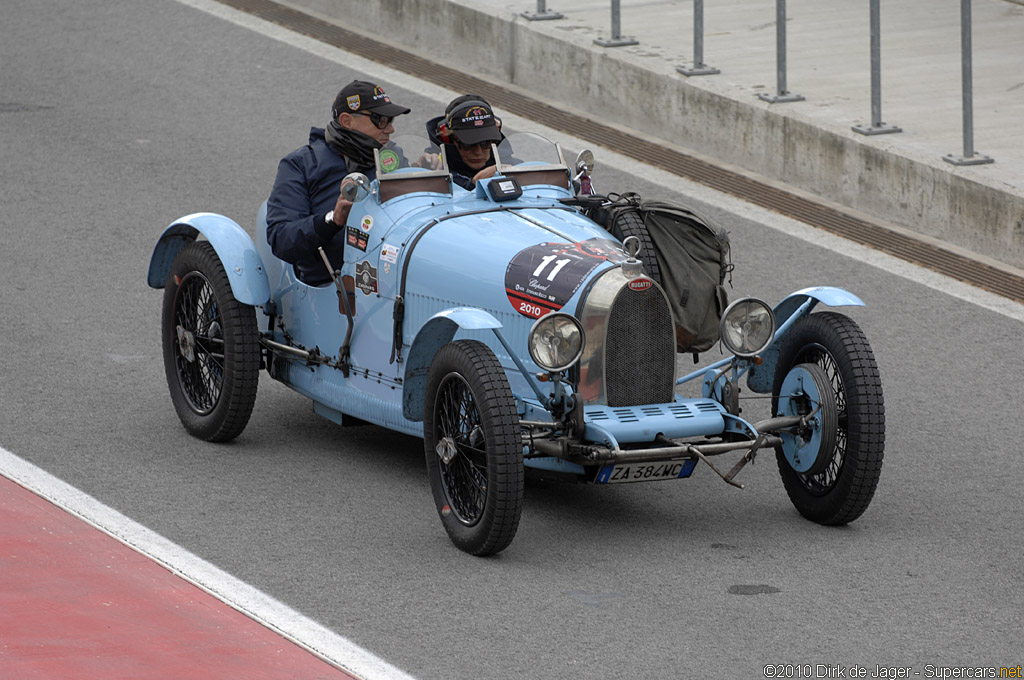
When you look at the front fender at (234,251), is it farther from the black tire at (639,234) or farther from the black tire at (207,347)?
the black tire at (639,234)

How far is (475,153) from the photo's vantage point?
29.2 feet

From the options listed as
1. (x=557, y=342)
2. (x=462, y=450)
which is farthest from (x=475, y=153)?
(x=462, y=450)

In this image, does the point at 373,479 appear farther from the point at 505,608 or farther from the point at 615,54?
the point at 615,54

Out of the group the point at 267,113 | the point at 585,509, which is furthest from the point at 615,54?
the point at 585,509

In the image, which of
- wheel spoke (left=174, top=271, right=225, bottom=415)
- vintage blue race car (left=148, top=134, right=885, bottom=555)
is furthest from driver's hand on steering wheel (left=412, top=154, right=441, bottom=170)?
wheel spoke (left=174, top=271, right=225, bottom=415)

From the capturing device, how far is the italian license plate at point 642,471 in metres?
7.28

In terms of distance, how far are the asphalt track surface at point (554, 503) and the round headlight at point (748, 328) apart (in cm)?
77

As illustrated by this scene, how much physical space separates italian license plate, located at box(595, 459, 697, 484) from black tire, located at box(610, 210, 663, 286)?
123cm

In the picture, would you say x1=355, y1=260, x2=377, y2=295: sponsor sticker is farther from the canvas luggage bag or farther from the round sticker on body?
the canvas luggage bag

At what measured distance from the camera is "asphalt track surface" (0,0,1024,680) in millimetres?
6582

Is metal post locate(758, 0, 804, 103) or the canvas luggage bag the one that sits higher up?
metal post locate(758, 0, 804, 103)

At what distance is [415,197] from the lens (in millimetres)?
8539

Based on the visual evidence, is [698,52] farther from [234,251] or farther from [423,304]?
[423,304]

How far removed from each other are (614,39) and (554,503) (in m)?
7.78
